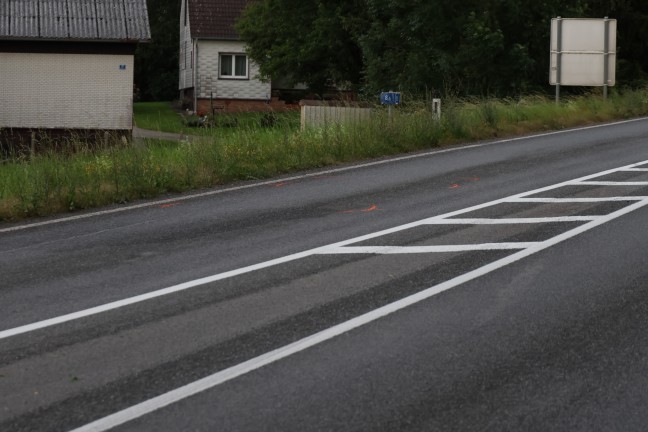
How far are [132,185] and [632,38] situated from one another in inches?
1292

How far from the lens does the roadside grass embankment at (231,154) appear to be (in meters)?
13.6

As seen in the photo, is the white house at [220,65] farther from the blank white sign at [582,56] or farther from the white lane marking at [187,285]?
the white lane marking at [187,285]

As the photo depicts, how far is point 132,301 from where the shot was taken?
8.28m

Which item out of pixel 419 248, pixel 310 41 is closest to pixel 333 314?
pixel 419 248

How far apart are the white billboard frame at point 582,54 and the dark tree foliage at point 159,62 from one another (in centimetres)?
4295

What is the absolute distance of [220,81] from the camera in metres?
53.4

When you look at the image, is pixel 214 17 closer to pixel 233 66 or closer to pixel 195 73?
pixel 233 66

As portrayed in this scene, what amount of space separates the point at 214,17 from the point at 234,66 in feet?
9.25

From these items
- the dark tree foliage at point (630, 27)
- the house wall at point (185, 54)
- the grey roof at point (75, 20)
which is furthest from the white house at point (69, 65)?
the house wall at point (185, 54)

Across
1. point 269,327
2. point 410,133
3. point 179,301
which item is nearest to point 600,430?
point 269,327

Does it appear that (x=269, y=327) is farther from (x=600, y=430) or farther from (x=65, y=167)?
(x=65, y=167)

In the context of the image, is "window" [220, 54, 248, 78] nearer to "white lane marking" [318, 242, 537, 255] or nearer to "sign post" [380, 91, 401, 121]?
"sign post" [380, 91, 401, 121]

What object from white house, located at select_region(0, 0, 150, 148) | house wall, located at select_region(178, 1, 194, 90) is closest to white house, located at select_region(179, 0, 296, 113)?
house wall, located at select_region(178, 1, 194, 90)

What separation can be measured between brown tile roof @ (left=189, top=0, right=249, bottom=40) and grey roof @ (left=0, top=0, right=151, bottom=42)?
23946 mm
